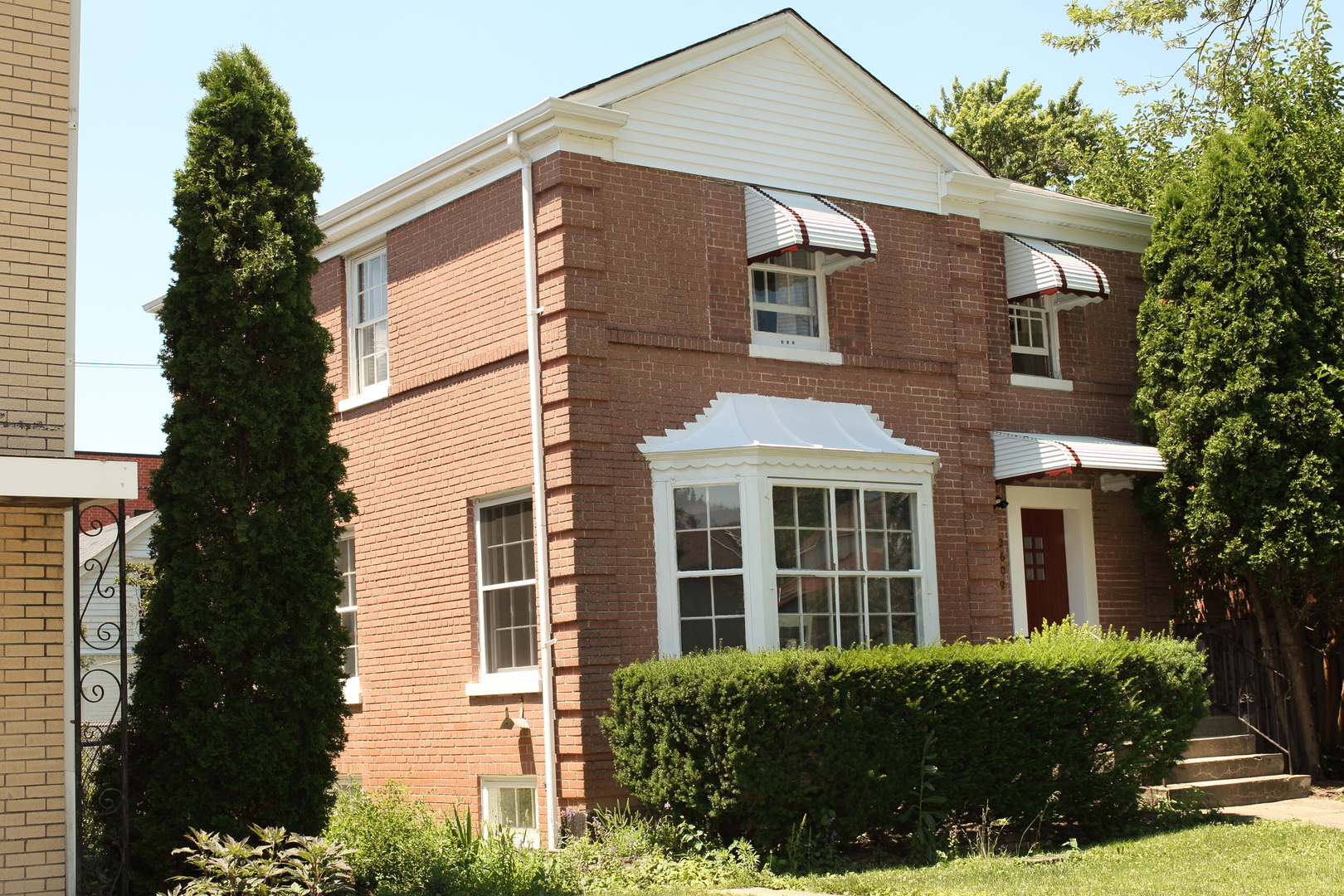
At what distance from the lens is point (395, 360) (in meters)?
14.6

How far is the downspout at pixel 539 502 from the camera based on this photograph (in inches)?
467

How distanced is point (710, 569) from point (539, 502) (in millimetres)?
1694

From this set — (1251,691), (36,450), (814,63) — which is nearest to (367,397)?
(814,63)

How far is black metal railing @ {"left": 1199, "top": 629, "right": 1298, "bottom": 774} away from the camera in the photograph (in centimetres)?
1490

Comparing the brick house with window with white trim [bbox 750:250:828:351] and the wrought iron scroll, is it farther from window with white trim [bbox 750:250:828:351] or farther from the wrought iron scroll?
the wrought iron scroll

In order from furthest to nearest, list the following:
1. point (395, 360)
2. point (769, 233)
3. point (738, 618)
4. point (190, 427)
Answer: point (395, 360), point (769, 233), point (738, 618), point (190, 427)

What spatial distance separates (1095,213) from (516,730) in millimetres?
9502

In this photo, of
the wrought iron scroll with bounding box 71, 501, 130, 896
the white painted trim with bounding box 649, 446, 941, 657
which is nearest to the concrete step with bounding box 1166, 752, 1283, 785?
the white painted trim with bounding box 649, 446, 941, 657

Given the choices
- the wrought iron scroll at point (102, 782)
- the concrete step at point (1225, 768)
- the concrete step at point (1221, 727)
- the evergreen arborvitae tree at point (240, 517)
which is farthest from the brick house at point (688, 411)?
the wrought iron scroll at point (102, 782)

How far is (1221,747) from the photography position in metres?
14.1

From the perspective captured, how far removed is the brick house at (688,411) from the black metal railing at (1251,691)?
2.54ft

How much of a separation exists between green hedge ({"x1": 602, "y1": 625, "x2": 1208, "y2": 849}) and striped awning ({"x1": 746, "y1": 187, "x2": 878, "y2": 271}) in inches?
161

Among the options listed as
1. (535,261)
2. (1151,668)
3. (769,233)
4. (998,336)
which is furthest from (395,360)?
(1151,668)

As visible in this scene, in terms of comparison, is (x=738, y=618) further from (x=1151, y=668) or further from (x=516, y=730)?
(x=1151, y=668)
